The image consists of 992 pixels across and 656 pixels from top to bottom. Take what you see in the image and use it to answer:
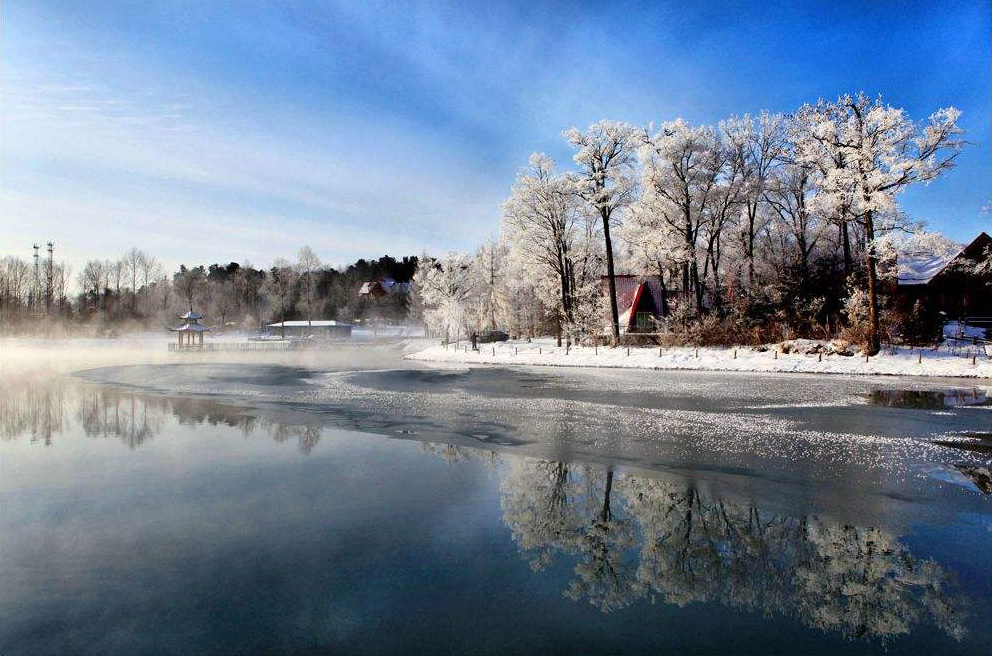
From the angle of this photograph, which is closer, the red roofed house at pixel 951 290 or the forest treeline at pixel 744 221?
the forest treeline at pixel 744 221

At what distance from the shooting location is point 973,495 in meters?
9.14

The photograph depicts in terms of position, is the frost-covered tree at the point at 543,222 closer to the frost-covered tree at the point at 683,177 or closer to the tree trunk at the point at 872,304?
the frost-covered tree at the point at 683,177

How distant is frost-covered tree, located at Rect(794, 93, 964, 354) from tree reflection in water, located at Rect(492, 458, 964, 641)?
29424 mm

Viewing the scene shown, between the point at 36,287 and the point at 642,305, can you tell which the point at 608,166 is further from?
the point at 36,287

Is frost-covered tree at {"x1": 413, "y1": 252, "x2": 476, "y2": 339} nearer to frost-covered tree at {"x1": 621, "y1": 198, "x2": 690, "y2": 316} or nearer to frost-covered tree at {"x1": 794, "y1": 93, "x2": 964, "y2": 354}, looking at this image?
frost-covered tree at {"x1": 621, "y1": 198, "x2": 690, "y2": 316}

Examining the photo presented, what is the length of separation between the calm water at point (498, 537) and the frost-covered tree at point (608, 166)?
1126 inches

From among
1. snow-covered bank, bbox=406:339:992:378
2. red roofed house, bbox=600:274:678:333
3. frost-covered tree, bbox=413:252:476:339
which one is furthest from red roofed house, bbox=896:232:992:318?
frost-covered tree, bbox=413:252:476:339

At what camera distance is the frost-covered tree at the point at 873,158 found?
31.2 meters

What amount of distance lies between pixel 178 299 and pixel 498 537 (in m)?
144

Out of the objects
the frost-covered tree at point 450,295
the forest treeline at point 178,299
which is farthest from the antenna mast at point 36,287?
the frost-covered tree at point 450,295

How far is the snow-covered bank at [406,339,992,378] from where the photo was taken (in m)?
28.3

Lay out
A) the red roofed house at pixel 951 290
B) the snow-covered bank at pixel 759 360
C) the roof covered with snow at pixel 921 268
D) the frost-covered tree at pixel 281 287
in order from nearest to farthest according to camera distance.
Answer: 1. the snow-covered bank at pixel 759 360
2. the red roofed house at pixel 951 290
3. the roof covered with snow at pixel 921 268
4. the frost-covered tree at pixel 281 287

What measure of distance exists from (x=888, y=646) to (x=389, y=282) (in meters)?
140

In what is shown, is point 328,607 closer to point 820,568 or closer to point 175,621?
point 175,621
